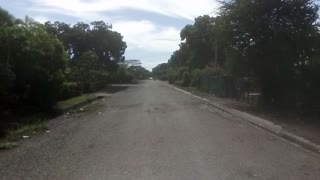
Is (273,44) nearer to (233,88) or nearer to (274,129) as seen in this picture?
(274,129)

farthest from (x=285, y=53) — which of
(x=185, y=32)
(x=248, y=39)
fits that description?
(x=185, y=32)

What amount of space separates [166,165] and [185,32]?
81603mm

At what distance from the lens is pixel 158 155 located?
36.9ft

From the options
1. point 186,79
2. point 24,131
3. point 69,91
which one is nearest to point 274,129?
point 24,131

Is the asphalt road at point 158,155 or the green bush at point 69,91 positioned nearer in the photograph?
the asphalt road at point 158,155

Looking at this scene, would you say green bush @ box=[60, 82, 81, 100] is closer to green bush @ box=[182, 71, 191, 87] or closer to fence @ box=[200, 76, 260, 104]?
fence @ box=[200, 76, 260, 104]

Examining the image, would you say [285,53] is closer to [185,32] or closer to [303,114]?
[303,114]

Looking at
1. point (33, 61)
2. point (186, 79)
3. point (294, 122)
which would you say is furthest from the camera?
point (186, 79)

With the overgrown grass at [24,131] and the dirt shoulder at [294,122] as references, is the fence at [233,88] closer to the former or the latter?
the dirt shoulder at [294,122]

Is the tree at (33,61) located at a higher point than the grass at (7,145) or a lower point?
higher

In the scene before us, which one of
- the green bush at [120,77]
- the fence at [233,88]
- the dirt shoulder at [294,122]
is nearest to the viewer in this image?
the dirt shoulder at [294,122]

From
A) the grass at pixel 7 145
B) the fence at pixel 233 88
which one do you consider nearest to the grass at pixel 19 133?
the grass at pixel 7 145

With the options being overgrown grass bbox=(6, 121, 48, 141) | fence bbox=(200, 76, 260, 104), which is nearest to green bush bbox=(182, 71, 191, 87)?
fence bbox=(200, 76, 260, 104)

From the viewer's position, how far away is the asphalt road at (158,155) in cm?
922
